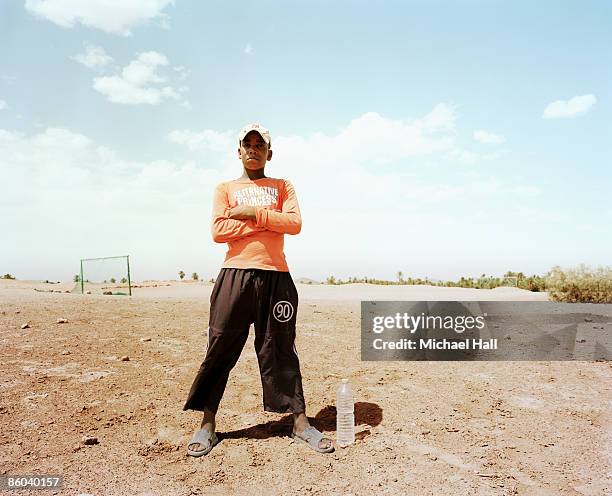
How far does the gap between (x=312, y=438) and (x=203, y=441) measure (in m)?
0.85

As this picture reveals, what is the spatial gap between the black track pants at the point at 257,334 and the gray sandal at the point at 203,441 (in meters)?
0.20

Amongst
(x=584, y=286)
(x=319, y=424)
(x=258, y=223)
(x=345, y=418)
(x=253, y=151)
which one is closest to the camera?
(x=258, y=223)

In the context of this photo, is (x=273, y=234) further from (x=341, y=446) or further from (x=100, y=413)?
(x=100, y=413)

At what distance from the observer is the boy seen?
153 inches

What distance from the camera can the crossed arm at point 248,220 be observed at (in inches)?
151

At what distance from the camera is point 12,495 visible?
3.19 metres

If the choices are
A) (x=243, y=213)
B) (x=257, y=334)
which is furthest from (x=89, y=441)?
(x=243, y=213)

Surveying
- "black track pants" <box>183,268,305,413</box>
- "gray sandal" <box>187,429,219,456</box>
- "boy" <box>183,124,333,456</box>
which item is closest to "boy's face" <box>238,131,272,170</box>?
"boy" <box>183,124,333,456</box>

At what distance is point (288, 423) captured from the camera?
4.55 meters

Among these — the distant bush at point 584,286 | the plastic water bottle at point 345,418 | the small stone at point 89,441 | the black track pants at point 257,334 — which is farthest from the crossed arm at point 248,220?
the distant bush at point 584,286

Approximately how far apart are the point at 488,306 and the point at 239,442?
33.1 ft

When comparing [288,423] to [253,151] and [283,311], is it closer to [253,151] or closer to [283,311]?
[283,311]

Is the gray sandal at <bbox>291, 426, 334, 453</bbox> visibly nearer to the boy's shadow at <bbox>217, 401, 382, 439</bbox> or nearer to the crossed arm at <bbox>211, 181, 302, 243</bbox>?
the boy's shadow at <bbox>217, 401, 382, 439</bbox>

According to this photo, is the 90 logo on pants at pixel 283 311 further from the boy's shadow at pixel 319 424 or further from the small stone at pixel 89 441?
the small stone at pixel 89 441
